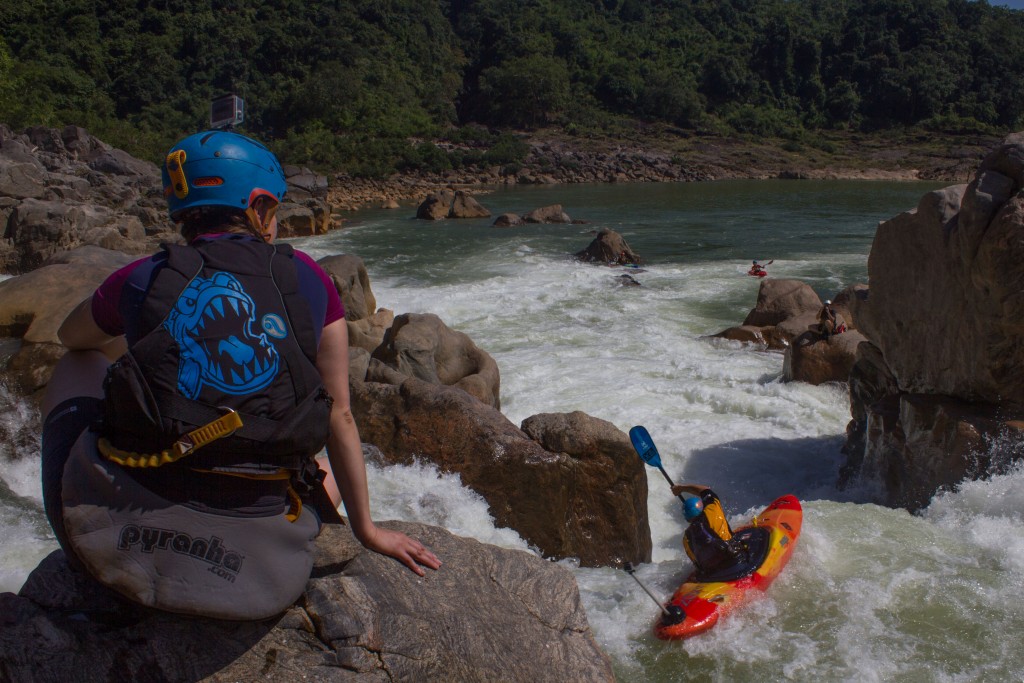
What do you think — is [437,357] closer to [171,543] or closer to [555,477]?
[555,477]

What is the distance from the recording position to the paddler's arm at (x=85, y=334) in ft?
6.35

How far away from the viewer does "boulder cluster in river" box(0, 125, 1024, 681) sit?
1.83 meters

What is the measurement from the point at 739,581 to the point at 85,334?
389 cm

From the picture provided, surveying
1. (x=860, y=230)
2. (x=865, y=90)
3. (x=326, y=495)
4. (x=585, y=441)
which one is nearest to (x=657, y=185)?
(x=860, y=230)

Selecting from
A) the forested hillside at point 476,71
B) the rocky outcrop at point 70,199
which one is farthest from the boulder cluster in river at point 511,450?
the forested hillside at point 476,71

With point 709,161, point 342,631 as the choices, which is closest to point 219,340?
point 342,631

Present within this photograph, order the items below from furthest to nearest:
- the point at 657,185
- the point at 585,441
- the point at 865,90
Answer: the point at 865,90 → the point at 657,185 → the point at 585,441

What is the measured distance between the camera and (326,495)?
2.04 meters

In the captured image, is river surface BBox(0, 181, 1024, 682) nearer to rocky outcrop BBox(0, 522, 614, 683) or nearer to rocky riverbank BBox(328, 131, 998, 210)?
rocky outcrop BBox(0, 522, 614, 683)

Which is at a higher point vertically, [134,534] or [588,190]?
[134,534]

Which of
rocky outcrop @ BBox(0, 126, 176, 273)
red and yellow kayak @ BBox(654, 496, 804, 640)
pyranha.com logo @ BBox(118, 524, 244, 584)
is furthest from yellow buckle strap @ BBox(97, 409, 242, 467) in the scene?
rocky outcrop @ BBox(0, 126, 176, 273)

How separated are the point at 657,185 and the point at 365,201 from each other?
71.2 ft

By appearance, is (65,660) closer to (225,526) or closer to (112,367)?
(225,526)

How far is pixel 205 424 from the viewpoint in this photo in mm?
1611
